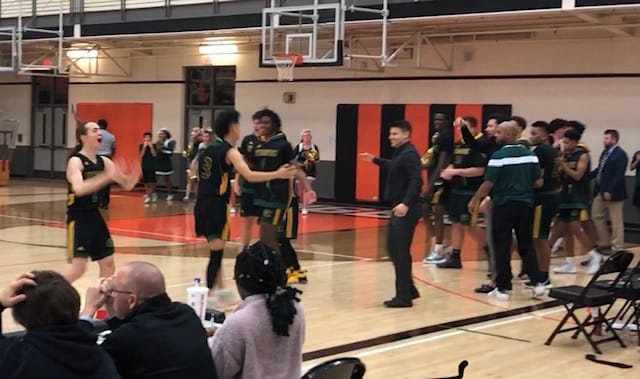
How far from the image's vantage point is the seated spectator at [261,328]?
3.33 m

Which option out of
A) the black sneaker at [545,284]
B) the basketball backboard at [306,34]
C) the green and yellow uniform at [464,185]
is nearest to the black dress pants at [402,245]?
the black sneaker at [545,284]

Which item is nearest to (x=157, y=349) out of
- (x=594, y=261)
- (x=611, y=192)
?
(x=594, y=261)

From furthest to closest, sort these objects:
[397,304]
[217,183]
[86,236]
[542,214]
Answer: [542,214]
[397,304]
[217,183]
[86,236]

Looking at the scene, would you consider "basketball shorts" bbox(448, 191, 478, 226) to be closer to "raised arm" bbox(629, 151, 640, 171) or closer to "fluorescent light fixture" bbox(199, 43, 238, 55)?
"raised arm" bbox(629, 151, 640, 171)

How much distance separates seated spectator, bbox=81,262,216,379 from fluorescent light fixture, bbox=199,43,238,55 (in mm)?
17780

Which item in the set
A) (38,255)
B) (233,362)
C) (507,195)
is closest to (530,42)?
(507,195)

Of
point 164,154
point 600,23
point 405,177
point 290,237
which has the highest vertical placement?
point 600,23

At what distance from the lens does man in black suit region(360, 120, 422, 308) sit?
25.5 ft

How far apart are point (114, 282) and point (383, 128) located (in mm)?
15575

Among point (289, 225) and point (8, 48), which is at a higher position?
point (8, 48)

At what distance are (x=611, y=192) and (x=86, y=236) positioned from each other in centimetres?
779

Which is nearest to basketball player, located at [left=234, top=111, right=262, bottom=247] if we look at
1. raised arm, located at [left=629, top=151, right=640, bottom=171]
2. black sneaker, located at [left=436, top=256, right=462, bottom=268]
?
black sneaker, located at [left=436, top=256, right=462, bottom=268]

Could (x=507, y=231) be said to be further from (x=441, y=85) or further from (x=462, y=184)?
(x=441, y=85)

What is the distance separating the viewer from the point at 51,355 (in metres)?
2.62
